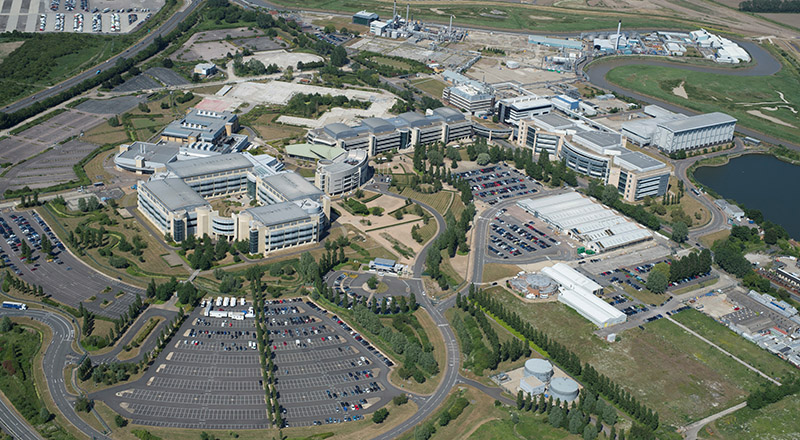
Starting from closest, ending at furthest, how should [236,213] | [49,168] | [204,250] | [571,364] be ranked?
1. [571,364]
2. [204,250]
3. [236,213]
4. [49,168]

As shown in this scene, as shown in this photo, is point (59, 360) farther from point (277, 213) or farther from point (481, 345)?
point (481, 345)

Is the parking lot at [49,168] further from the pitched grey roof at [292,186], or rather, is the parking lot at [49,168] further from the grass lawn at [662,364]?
the grass lawn at [662,364]

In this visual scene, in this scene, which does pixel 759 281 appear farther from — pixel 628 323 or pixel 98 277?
pixel 98 277

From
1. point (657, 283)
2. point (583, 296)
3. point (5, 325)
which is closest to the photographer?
point (5, 325)

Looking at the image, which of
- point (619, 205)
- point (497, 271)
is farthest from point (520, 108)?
point (497, 271)

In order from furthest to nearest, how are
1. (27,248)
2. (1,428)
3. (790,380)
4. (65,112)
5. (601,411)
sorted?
1. (65,112)
2. (27,248)
3. (790,380)
4. (601,411)
5. (1,428)

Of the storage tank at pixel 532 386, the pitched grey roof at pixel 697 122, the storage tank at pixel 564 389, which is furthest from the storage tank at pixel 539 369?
the pitched grey roof at pixel 697 122

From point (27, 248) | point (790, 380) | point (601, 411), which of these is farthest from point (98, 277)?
point (790, 380)
